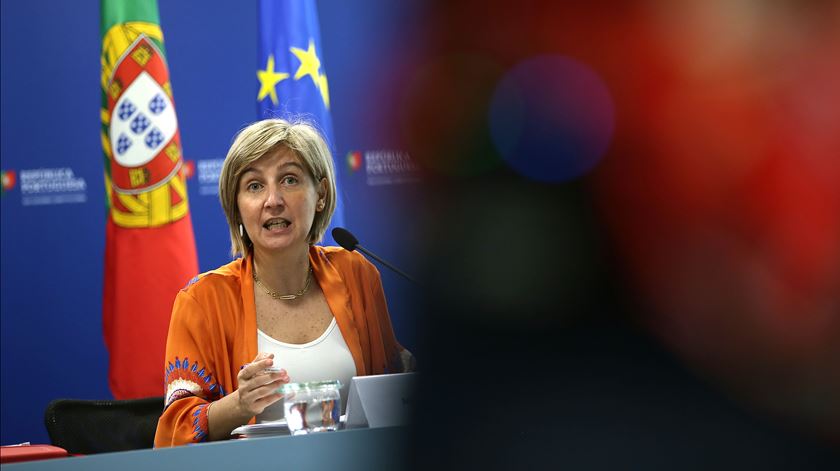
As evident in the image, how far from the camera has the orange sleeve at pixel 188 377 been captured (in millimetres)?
1701

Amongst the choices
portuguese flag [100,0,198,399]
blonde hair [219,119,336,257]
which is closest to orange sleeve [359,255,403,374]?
blonde hair [219,119,336,257]

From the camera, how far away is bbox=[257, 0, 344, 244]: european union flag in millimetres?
3783

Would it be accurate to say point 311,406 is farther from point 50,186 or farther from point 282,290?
point 50,186

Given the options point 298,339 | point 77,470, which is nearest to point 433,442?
point 77,470

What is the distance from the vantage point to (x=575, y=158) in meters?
0.38

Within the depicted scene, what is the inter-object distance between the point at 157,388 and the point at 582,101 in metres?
3.47

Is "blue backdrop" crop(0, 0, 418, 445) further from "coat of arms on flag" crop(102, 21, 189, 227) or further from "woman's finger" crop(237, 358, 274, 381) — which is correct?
"woman's finger" crop(237, 358, 274, 381)

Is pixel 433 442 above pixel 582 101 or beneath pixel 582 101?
beneath

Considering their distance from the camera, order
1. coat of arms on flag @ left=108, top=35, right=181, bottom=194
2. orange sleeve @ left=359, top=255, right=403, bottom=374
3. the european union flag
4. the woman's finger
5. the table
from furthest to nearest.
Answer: the european union flag, coat of arms on flag @ left=108, top=35, right=181, bottom=194, orange sleeve @ left=359, top=255, right=403, bottom=374, the woman's finger, the table

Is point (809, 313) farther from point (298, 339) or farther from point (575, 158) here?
point (298, 339)

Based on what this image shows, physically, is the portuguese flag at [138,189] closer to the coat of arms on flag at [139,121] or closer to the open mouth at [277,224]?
the coat of arms on flag at [139,121]

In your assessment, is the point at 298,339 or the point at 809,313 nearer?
the point at 809,313

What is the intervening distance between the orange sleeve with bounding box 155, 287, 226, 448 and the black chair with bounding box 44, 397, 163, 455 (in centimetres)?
47

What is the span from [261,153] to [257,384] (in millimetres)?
762
